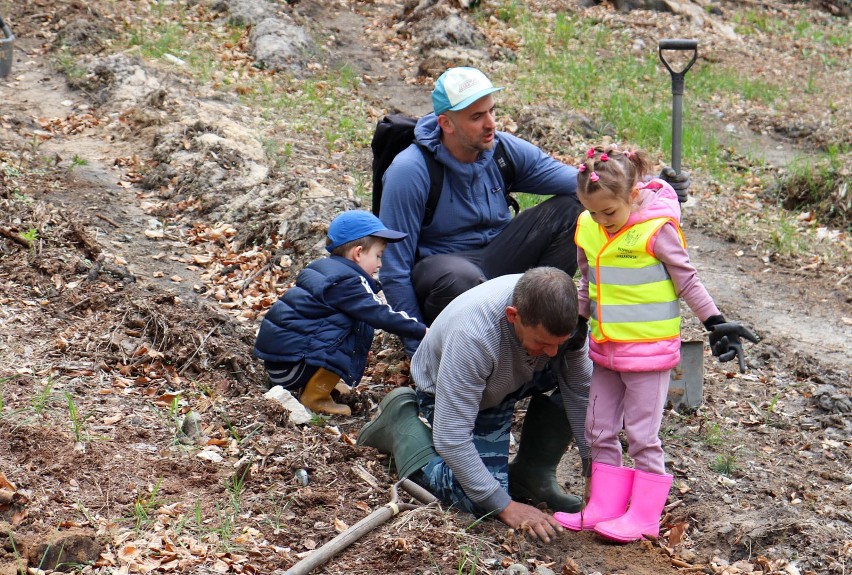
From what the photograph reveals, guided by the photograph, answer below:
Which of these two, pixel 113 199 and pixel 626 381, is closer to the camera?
pixel 626 381

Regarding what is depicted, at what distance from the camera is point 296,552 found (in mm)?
3162

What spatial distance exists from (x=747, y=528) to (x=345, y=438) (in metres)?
1.72

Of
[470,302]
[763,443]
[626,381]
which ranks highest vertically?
[470,302]

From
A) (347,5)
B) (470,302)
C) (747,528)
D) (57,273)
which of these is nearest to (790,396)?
(747,528)

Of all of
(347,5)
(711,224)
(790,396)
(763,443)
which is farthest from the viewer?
(347,5)

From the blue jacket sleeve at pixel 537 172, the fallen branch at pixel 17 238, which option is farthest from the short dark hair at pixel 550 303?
the fallen branch at pixel 17 238

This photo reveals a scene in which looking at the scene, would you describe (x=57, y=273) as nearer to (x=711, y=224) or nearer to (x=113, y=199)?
(x=113, y=199)

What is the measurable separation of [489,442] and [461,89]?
162 cm

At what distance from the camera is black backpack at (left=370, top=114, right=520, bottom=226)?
14.4 ft

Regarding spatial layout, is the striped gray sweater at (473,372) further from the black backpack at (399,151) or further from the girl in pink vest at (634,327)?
the black backpack at (399,151)

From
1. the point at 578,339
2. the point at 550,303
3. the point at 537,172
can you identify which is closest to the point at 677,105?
the point at 537,172

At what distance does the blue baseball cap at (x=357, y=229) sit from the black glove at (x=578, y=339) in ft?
3.48

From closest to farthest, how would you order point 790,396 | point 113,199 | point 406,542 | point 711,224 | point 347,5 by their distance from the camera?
point 406,542 < point 790,396 < point 113,199 < point 711,224 < point 347,5

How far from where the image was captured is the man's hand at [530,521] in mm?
3324
